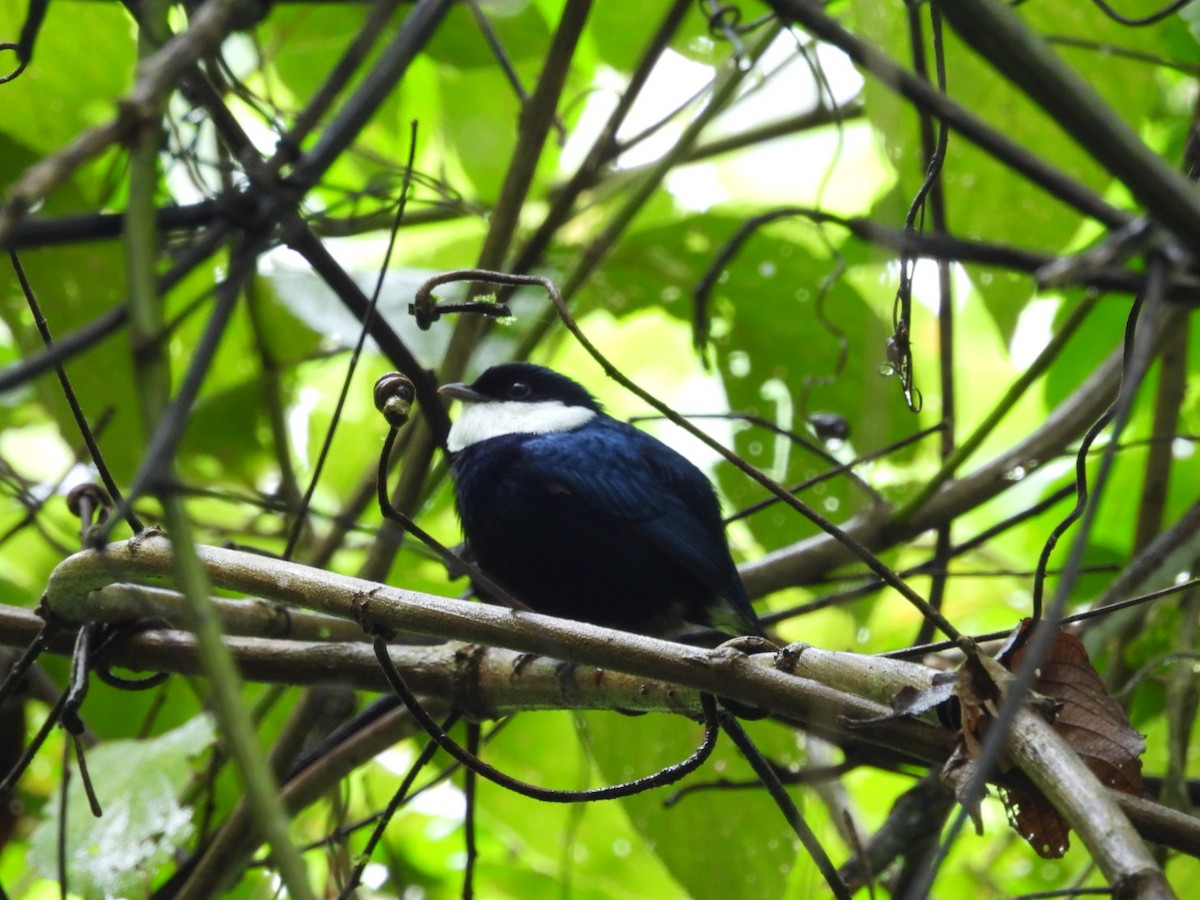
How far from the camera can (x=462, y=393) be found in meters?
3.95

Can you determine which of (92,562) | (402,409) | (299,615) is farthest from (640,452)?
(402,409)

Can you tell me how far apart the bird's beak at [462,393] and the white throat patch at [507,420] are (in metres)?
0.06

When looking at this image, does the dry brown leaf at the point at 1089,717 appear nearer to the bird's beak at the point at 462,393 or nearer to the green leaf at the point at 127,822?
the green leaf at the point at 127,822

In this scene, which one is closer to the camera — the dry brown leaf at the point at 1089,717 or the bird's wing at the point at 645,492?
the dry brown leaf at the point at 1089,717

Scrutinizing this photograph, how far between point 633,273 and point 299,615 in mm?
1542

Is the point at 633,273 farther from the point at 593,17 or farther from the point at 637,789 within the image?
the point at 637,789

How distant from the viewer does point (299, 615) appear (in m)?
2.80

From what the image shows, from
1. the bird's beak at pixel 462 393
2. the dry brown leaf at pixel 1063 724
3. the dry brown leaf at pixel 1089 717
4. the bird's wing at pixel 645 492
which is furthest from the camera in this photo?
the bird's beak at pixel 462 393

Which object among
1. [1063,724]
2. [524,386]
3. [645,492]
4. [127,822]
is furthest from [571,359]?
[1063,724]

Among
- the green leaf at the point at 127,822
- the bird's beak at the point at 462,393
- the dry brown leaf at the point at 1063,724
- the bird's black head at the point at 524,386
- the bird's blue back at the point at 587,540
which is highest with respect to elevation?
the bird's black head at the point at 524,386

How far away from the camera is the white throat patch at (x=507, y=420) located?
402 cm

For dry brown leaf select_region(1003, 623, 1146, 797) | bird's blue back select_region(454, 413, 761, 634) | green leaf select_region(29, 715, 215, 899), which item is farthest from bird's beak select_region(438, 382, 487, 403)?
dry brown leaf select_region(1003, 623, 1146, 797)

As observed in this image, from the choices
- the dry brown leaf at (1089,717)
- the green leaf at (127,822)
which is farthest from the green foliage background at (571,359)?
the dry brown leaf at (1089,717)

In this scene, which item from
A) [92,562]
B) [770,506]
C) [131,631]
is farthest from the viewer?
[770,506]
